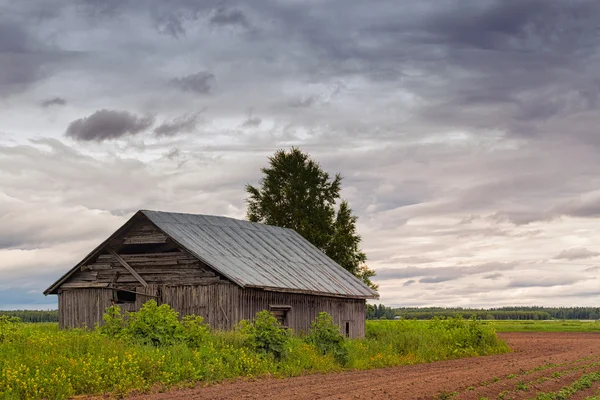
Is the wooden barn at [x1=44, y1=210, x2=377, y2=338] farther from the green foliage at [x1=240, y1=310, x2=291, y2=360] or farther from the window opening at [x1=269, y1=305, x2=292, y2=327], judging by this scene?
the green foliage at [x1=240, y1=310, x2=291, y2=360]

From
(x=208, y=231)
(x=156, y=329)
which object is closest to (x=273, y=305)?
(x=208, y=231)

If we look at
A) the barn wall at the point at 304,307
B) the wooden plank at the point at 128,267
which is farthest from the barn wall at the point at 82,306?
the barn wall at the point at 304,307

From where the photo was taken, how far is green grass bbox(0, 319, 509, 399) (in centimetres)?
1902

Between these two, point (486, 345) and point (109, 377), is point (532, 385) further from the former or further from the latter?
point (486, 345)

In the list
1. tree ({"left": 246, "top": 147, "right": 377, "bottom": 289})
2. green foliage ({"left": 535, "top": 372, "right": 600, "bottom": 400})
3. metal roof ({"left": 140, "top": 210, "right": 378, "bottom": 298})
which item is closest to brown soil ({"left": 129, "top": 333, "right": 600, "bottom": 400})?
green foliage ({"left": 535, "top": 372, "right": 600, "bottom": 400})

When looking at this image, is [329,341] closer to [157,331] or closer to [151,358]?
[157,331]

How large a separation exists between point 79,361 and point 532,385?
1193cm

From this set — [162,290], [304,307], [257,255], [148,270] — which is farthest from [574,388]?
[257,255]

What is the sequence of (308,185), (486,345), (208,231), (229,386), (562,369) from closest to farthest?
(229,386), (562,369), (208,231), (486,345), (308,185)

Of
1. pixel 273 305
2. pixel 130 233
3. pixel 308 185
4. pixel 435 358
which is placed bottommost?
pixel 435 358

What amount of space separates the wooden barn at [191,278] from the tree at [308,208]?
20.2m

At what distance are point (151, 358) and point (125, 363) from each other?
3.72 feet

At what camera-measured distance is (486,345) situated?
1608 inches

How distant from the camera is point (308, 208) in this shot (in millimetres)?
61375
